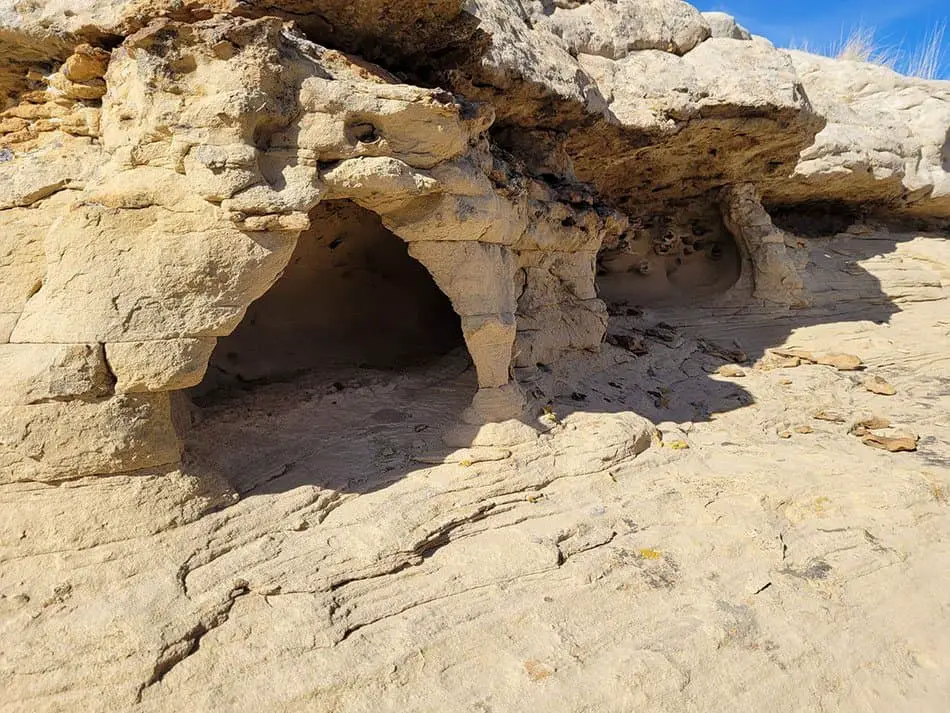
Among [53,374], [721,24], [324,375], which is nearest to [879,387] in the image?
[721,24]

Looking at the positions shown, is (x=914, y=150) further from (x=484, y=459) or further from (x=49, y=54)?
(x=49, y=54)

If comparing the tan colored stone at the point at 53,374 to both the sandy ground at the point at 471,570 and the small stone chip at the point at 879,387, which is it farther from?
the small stone chip at the point at 879,387

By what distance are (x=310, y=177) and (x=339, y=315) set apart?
9.13 ft

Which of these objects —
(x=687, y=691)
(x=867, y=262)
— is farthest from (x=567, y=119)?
(x=867, y=262)

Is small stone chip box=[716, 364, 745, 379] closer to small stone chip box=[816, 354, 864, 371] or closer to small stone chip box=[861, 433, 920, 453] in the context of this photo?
small stone chip box=[816, 354, 864, 371]

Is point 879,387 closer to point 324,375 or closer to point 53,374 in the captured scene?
point 324,375

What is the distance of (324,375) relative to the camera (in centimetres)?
494

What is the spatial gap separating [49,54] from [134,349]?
184 centimetres

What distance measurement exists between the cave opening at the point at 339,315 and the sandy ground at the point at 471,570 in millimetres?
743

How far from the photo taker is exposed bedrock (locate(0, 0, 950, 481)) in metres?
2.80

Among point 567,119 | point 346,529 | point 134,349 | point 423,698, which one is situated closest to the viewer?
point 423,698

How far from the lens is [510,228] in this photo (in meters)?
4.16

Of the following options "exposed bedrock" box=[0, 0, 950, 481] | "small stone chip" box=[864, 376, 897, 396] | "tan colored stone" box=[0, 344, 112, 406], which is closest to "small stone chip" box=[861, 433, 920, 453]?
"small stone chip" box=[864, 376, 897, 396]

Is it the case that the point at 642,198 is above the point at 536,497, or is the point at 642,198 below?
above
